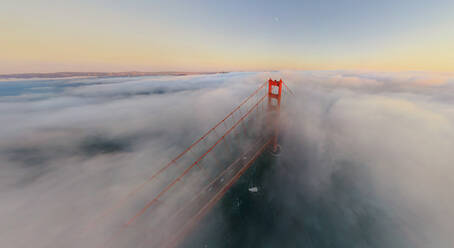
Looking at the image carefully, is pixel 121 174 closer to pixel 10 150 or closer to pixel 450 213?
pixel 10 150

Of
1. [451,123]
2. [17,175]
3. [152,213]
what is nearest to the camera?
[152,213]

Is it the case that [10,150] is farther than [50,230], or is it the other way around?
[10,150]

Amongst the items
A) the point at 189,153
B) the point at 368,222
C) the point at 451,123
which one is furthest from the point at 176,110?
the point at 451,123

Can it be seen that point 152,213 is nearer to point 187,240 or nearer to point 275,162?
point 187,240

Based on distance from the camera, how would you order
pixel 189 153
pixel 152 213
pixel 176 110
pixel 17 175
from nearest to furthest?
pixel 152 213 < pixel 17 175 < pixel 189 153 < pixel 176 110

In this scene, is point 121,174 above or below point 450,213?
above

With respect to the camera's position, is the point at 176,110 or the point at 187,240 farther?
the point at 176,110

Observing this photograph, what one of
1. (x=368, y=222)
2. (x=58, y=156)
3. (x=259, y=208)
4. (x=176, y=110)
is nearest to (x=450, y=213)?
(x=368, y=222)

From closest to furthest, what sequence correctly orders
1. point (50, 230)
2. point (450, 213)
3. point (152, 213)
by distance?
point (50, 230), point (152, 213), point (450, 213)

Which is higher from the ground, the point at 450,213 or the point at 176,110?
the point at 176,110
